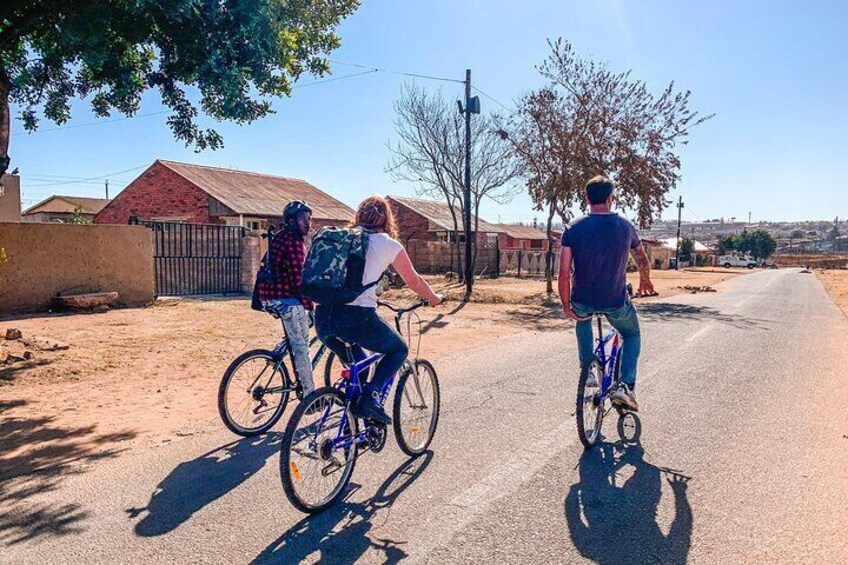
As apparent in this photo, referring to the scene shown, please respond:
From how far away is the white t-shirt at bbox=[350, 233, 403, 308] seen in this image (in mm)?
3723

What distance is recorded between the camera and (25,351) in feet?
26.0

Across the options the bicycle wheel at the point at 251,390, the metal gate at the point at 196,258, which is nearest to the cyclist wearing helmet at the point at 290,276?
the bicycle wheel at the point at 251,390

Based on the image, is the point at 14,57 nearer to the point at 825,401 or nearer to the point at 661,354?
the point at 661,354

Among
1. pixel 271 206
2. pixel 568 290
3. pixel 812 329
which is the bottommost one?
pixel 812 329

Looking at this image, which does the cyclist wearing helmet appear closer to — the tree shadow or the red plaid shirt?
the red plaid shirt

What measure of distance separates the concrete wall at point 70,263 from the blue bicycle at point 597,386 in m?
10.8

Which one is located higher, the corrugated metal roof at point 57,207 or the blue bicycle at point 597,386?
the corrugated metal roof at point 57,207

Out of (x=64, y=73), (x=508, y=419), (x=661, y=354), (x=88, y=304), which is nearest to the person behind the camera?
(x=508, y=419)

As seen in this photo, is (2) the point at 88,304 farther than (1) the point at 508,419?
Yes

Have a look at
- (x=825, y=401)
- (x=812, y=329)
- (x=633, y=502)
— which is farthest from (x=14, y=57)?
(x=812, y=329)

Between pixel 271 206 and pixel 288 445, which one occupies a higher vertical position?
pixel 271 206

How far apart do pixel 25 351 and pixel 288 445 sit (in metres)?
6.40

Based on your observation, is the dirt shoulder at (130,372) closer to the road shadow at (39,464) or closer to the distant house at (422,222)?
the road shadow at (39,464)

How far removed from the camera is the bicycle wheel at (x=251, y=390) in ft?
15.7
